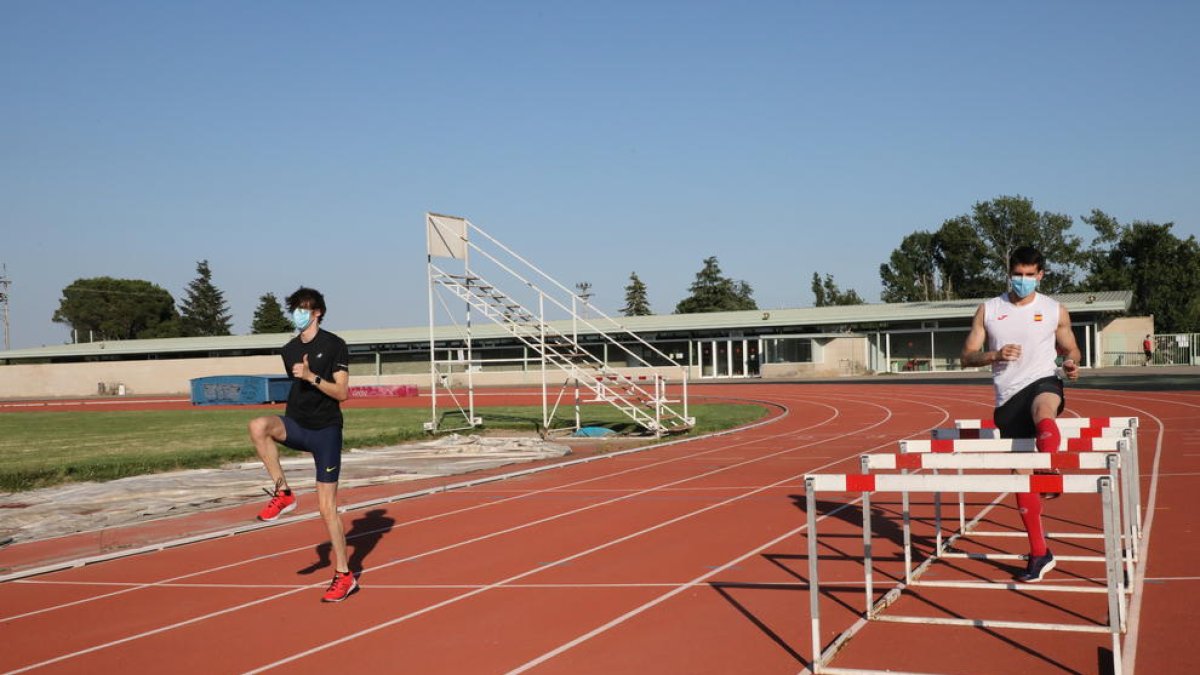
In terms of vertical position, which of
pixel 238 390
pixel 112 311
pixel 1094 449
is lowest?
pixel 238 390

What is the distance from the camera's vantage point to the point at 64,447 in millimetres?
22906

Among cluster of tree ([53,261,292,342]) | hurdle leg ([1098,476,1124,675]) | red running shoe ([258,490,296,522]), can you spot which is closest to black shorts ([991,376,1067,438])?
hurdle leg ([1098,476,1124,675])

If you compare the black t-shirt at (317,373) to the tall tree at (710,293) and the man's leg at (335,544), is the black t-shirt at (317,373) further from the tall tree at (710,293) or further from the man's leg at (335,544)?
the tall tree at (710,293)

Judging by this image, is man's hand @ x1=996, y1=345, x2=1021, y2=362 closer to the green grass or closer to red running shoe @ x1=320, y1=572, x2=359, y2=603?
red running shoe @ x1=320, y1=572, x2=359, y2=603

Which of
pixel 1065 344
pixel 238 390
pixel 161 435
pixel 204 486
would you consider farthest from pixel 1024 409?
pixel 238 390

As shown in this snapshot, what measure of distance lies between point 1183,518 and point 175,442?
2082 cm

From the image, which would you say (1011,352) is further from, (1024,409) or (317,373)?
(317,373)

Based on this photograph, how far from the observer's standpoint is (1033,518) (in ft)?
20.1

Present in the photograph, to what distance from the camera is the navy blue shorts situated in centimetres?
673

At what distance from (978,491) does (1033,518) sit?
5.09ft

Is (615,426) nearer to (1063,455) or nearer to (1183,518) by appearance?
(1183,518)

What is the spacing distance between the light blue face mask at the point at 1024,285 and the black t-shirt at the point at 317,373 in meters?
4.34

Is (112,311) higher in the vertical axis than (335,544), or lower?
higher

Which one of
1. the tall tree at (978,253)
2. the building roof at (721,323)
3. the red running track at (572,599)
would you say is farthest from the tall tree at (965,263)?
the red running track at (572,599)
